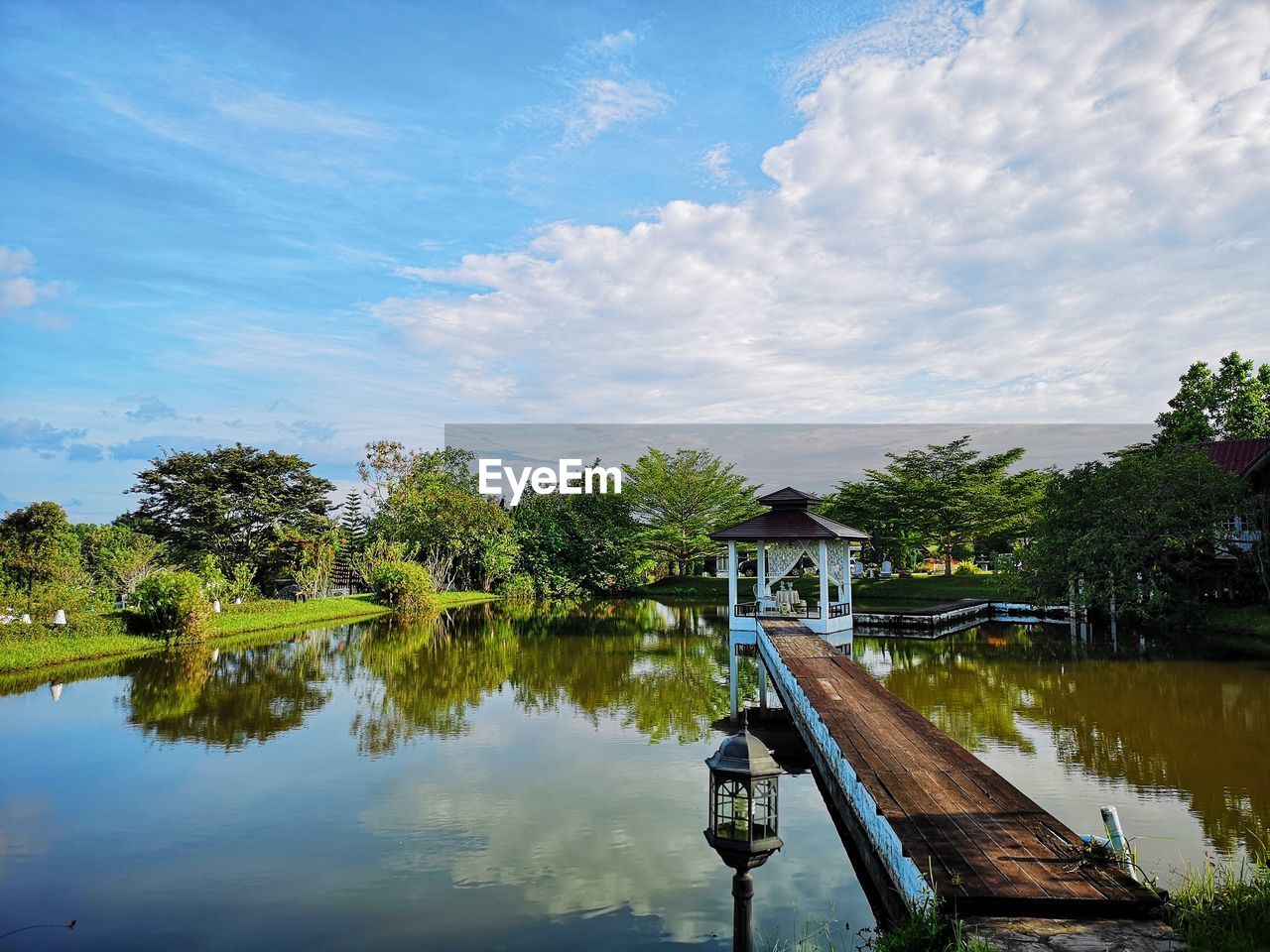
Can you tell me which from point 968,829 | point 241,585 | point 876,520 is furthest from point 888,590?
point 968,829

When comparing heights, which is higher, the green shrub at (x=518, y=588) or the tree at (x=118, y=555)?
the tree at (x=118, y=555)

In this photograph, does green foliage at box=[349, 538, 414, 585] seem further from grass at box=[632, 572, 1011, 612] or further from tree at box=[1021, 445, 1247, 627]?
tree at box=[1021, 445, 1247, 627]

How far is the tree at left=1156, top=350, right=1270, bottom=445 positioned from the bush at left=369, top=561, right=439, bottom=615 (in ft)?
84.2

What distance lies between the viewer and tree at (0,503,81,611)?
17250mm

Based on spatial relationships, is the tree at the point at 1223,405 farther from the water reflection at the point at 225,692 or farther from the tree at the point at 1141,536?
the water reflection at the point at 225,692

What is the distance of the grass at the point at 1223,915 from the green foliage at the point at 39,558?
58.0ft

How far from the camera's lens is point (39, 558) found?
57.6 ft

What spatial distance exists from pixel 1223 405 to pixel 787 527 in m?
22.9

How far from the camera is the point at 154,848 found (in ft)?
19.1

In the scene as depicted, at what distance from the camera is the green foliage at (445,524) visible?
1131 inches

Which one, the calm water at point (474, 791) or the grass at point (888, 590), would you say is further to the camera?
the grass at point (888, 590)

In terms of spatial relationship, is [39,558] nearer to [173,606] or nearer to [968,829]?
[173,606]

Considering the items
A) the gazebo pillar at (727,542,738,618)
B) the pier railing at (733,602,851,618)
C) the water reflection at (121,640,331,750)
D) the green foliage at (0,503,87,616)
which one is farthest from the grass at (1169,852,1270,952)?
the green foliage at (0,503,87,616)

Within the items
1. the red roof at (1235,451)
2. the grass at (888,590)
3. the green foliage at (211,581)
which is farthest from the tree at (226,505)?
the red roof at (1235,451)
